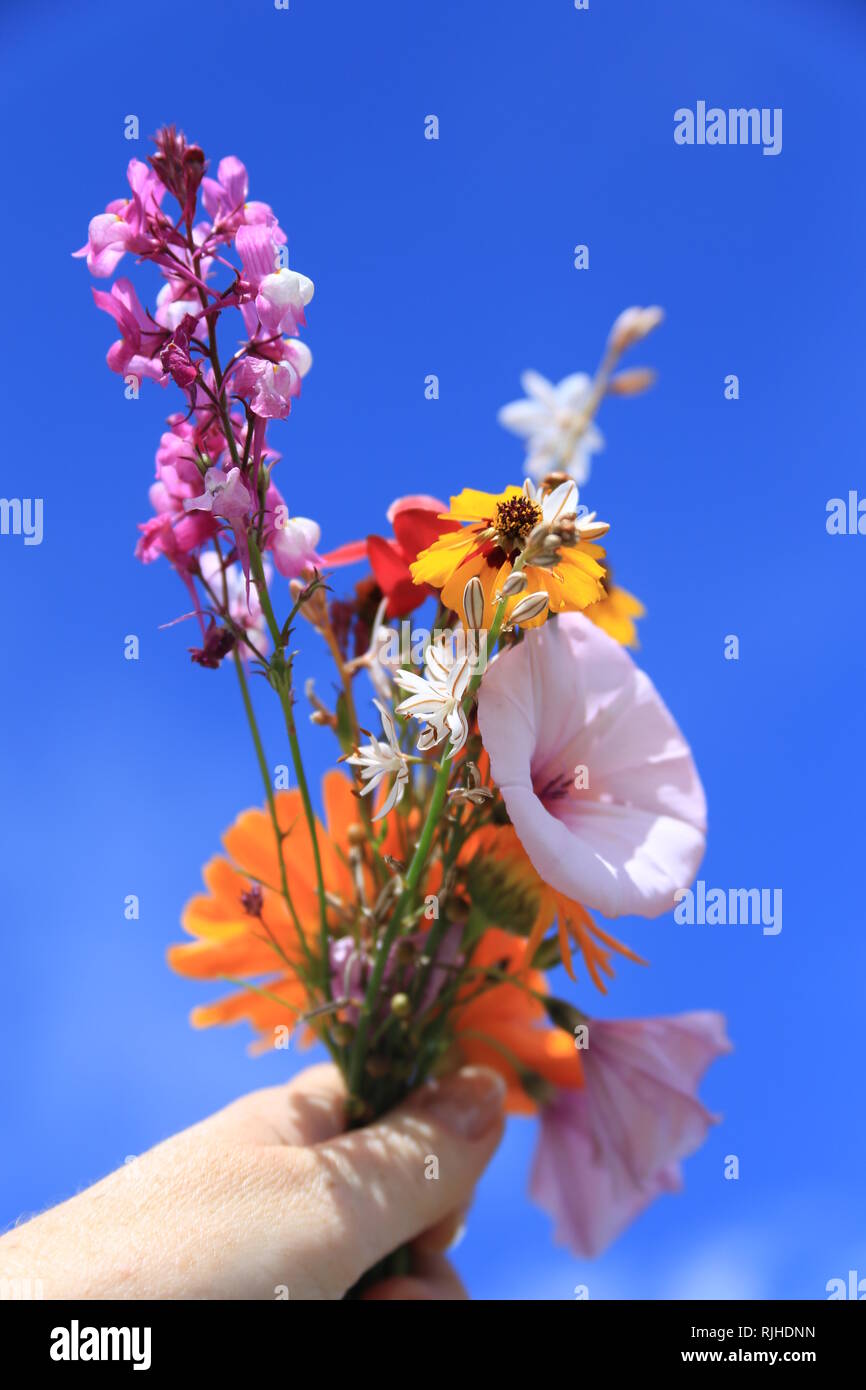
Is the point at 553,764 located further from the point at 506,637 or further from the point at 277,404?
the point at 277,404

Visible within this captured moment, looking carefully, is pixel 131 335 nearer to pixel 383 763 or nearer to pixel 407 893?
pixel 383 763

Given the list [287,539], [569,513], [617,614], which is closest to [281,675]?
[287,539]

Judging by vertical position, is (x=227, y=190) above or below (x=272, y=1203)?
above

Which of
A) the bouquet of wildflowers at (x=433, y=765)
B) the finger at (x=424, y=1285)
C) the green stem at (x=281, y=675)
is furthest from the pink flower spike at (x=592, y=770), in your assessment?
the finger at (x=424, y=1285)

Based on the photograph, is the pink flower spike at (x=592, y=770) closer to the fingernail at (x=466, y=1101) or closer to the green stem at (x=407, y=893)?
the green stem at (x=407, y=893)

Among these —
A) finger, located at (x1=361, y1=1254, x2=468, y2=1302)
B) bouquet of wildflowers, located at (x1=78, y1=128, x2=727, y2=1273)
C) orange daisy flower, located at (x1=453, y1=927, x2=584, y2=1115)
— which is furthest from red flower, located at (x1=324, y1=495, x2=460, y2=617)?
finger, located at (x1=361, y1=1254, x2=468, y2=1302)

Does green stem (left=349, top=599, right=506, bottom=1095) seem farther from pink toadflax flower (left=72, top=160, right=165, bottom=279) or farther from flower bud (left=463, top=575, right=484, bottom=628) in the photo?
pink toadflax flower (left=72, top=160, right=165, bottom=279)
